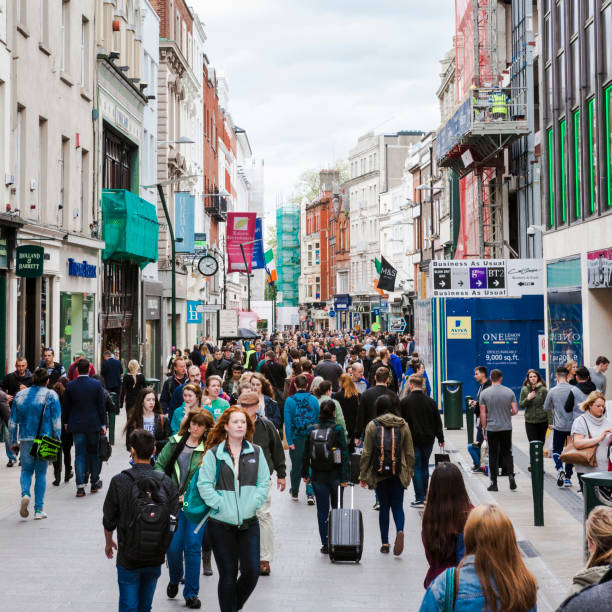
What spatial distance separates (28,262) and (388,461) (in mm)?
13088

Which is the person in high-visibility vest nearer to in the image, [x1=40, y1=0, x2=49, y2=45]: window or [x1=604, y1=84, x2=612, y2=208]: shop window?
[x1=604, y1=84, x2=612, y2=208]: shop window

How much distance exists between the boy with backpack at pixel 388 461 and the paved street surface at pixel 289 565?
1.75ft

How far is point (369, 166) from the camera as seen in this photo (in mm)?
96875

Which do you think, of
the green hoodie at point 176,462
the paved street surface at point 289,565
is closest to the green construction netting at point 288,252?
the paved street surface at point 289,565

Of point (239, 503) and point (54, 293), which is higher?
point (54, 293)

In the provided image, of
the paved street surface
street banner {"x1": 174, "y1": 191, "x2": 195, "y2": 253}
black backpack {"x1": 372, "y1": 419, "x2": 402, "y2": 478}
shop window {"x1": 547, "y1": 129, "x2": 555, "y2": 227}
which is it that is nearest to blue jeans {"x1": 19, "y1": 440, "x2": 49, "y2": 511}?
the paved street surface

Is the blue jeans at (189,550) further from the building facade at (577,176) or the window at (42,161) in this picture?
the window at (42,161)

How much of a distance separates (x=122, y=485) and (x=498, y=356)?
22083mm

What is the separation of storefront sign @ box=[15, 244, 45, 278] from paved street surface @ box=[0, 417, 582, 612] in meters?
8.41

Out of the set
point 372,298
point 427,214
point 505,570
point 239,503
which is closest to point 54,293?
point 239,503

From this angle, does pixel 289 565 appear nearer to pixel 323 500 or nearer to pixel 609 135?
pixel 323 500

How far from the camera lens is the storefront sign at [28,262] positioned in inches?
825

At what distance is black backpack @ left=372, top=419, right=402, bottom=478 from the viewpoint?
9859 millimetres

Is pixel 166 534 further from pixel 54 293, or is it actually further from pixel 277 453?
pixel 54 293
